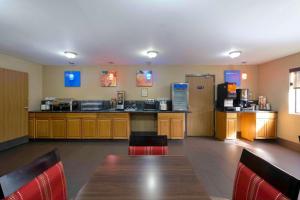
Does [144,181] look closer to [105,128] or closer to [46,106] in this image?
[105,128]

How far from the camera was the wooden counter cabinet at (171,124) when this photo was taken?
18.2 feet

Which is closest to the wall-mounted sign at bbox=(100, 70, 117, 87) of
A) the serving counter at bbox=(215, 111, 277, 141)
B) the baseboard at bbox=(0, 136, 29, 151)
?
the baseboard at bbox=(0, 136, 29, 151)

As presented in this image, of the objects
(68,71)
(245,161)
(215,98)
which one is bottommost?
(245,161)

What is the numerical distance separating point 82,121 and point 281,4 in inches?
206

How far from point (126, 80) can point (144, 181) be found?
532cm

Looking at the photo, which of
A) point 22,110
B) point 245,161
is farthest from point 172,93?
point 245,161

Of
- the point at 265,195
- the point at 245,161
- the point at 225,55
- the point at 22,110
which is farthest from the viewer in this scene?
the point at 22,110

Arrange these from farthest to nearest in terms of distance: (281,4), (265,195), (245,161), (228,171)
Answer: (228,171)
(281,4)
(245,161)
(265,195)

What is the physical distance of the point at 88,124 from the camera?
5617mm

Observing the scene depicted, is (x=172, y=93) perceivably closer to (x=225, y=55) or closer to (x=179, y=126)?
(x=179, y=126)

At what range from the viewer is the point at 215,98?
6383 mm

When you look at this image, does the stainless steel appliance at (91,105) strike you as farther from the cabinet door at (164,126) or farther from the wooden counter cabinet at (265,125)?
the wooden counter cabinet at (265,125)

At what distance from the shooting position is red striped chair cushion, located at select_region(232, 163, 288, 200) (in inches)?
36.5

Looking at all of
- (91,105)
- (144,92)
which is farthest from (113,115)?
(144,92)
